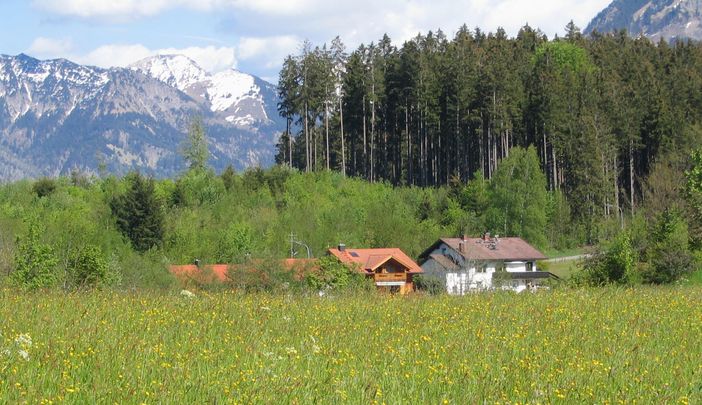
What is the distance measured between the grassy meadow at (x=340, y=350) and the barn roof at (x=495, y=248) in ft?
142

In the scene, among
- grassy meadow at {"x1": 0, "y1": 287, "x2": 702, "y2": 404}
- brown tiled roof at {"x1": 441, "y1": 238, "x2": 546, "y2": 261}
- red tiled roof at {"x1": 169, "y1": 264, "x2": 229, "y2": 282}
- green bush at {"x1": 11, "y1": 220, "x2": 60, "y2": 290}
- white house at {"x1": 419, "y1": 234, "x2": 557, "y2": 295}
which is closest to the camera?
grassy meadow at {"x1": 0, "y1": 287, "x2": 702, "y2": 404}

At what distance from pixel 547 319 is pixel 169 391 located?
7697 mm

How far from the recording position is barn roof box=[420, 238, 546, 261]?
59656 millimetres

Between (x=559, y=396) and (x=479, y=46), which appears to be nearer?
(x=559, y=396)

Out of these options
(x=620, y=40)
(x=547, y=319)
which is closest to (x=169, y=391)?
(x=547, y=319)

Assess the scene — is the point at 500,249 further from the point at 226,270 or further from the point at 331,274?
the point at 226,270

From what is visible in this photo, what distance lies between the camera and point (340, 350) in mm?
10984

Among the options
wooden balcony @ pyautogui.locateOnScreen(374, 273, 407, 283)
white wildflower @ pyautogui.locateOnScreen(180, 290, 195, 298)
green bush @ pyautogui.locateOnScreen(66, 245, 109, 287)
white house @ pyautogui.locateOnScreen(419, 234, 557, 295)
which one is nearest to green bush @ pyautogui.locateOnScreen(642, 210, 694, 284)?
white house @ pyautogui.locateOnScreen(419, 234, 557, 295)

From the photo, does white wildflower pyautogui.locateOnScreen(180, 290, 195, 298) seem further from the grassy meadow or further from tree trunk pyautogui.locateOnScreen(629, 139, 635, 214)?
tree trunk pyautogui.locateOnScreen(629, 139, 635, 214)

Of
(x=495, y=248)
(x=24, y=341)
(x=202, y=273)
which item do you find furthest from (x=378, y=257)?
(x=24, y=341)

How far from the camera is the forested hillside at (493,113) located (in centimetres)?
7538

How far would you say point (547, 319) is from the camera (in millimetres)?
14266

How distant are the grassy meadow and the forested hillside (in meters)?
56.5

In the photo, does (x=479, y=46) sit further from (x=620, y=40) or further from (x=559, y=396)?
(x=559, y=396)
